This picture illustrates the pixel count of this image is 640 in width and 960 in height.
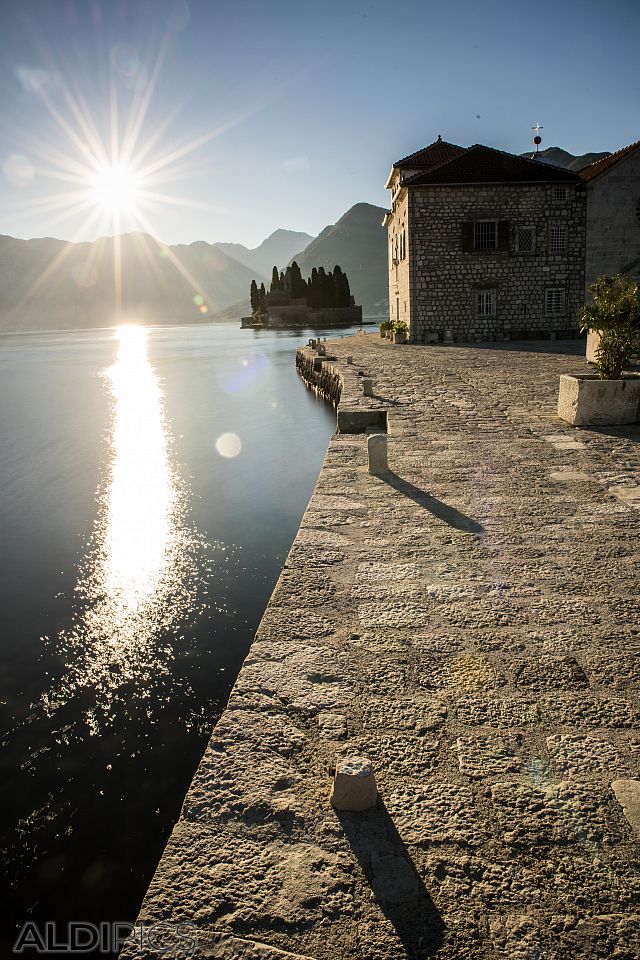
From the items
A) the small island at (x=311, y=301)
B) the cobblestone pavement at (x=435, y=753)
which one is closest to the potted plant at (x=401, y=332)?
the cobblestone pavement at (x=435, y=753)

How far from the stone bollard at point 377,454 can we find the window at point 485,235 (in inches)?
900

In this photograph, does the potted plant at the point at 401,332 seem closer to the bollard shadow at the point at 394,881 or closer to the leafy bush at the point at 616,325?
the leafy bush at the point at 616,325

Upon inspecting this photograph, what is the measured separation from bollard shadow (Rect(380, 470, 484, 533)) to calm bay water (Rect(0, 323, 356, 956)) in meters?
2.34

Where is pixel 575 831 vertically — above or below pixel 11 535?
above

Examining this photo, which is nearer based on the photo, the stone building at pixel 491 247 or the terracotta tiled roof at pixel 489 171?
the terracotta tiled roof at pixel 489 171

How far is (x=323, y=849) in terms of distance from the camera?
7.23 ft

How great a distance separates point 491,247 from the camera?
1042 inches

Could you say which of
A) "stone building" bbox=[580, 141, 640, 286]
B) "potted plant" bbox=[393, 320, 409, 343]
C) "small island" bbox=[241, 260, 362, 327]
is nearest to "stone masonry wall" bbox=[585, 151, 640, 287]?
"stone building" bbox=[580, 141, 640, 286]

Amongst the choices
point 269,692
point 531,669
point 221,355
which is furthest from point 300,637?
point 221,355

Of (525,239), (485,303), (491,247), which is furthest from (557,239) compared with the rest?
(485,303)

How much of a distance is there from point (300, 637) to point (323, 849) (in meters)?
1.50

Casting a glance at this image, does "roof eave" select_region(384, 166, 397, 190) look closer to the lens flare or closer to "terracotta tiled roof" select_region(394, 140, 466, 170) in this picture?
"terracotta tiled roof" select_region(394, 140, 466, 170)

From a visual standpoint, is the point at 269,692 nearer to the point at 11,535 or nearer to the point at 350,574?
the point at 350,574

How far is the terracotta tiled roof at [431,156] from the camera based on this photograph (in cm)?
2900
